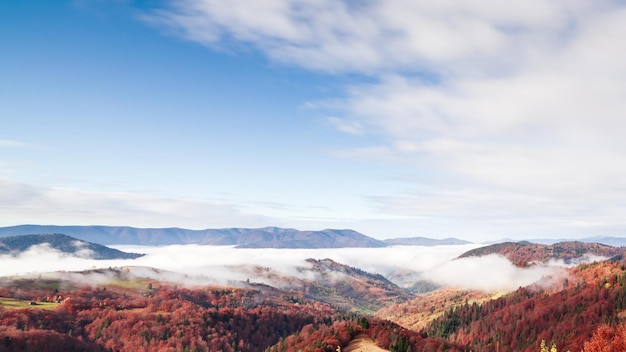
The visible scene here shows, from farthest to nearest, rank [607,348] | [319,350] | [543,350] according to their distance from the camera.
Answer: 1. [319,350]
2. [607,348]
3. [543,350]

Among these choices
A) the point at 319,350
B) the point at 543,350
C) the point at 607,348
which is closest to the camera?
the point at 543,350

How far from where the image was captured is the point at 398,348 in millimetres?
197375

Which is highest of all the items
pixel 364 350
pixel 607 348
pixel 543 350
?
pixel 543 350

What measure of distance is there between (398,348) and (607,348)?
93666 mm

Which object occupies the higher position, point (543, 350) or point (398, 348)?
point (543, 350)

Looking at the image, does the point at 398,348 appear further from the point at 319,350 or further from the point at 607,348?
the point at 607,348

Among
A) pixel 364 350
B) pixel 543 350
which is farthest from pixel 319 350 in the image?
pixel 543 350

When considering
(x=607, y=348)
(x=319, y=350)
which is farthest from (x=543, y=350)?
(x=319, y=350)

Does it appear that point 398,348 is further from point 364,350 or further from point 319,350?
point 319,350

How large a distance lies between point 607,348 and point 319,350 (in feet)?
372

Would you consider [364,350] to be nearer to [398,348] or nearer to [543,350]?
[398,348]

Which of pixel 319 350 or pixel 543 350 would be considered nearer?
pixel 543 350

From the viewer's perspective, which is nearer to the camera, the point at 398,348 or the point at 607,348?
the point at 607,348

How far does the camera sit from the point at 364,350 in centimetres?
19788
